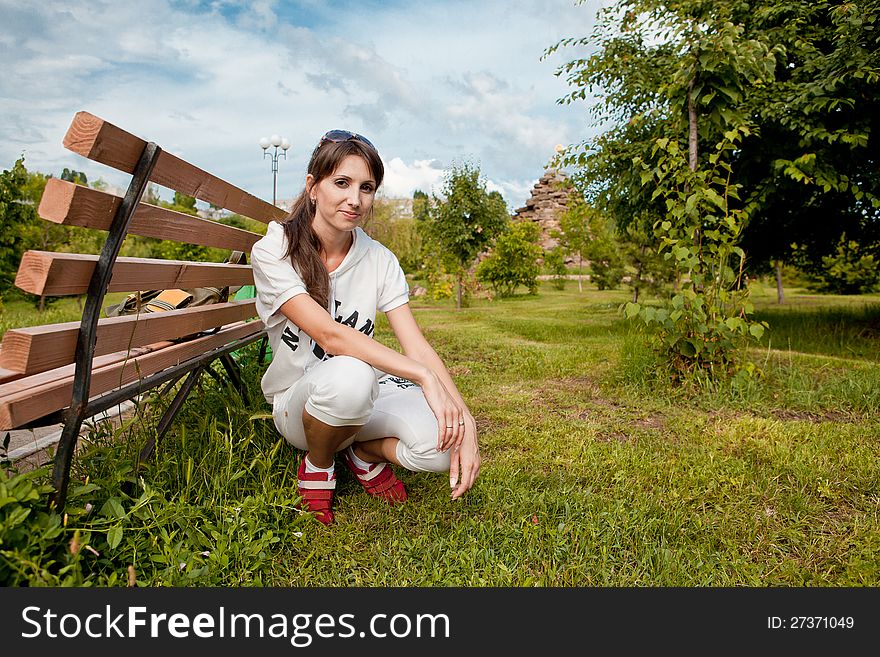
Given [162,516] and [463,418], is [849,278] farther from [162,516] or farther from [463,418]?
[162,516]

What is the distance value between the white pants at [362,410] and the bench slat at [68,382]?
430mm

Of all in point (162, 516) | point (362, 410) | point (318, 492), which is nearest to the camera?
point (162, 516)

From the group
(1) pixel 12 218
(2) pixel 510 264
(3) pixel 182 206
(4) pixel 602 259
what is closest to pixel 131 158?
(1) pixel 12 218

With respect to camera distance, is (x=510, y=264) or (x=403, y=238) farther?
(x=403, y=238)

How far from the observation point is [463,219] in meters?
15.8

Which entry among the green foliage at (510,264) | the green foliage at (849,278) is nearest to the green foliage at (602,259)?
the green foliage at (510,264)

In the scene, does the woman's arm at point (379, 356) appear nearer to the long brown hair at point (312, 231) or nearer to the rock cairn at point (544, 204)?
the long brown hair at point (312, 231)

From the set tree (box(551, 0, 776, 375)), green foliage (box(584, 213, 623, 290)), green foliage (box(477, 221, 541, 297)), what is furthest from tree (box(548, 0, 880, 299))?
green foliage (box(477, 221, 541, 297))

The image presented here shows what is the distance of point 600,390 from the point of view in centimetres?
455

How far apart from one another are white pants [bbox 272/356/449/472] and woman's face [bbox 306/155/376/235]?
1.79 feet

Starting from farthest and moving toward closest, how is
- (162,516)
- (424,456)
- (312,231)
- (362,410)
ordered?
1. (312,231)
2. (424,456)
3. (362,410)
4. (162,516)

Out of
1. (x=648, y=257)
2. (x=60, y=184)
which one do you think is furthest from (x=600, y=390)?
(x=648, y=257)

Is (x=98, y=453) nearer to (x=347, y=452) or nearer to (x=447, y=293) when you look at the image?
(x=347, y=452)

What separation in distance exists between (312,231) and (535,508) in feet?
4.43
